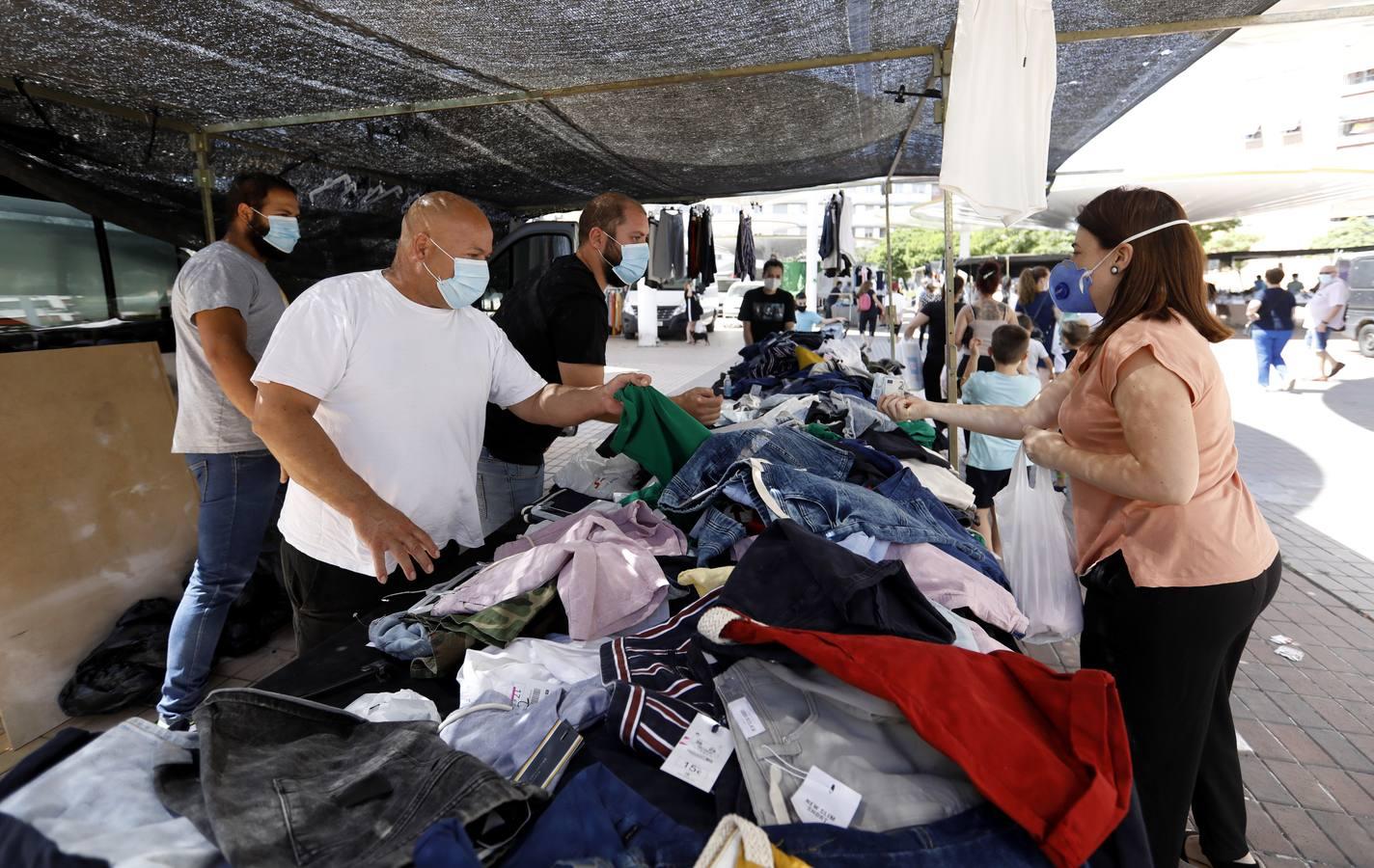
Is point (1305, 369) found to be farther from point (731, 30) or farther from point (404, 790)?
point (404, 790)

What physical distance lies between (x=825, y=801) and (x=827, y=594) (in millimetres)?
479

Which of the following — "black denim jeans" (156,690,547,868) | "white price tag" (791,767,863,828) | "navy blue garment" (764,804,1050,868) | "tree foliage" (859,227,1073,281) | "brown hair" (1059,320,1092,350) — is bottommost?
"navy blue garment" (764,804,1050,868)

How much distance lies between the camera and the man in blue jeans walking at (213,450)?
2750mm

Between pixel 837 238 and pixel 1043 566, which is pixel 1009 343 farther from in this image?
pixel 837 238

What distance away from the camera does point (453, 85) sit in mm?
4156

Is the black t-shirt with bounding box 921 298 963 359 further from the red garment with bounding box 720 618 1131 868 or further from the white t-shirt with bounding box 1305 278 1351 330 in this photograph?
the white t-shirt with bounding box 1305 278 1351 330

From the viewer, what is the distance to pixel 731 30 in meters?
3.55

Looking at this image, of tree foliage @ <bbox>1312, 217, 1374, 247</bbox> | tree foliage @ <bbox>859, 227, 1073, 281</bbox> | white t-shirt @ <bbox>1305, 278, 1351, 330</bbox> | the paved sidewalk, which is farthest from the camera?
tree foliage @ <bbox>859, 227, 1073, 281</bbox>

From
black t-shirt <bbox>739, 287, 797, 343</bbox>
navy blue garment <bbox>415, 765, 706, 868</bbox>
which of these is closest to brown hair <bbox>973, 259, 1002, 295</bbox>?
black t-shirt <bbox>739, 287, 797, 343</bbox>

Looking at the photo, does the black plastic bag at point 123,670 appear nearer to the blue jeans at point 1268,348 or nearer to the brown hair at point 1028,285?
the brown hair at point 1028,285

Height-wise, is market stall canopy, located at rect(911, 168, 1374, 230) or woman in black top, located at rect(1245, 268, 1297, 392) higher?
market stall canopy, located at rect(911, 168, 1374, 230)

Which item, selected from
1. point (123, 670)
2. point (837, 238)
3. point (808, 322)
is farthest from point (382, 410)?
point (837, 238)

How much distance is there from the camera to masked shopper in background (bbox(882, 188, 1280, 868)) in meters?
1.74

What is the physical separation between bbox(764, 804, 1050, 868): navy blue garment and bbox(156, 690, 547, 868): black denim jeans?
0.37 m
